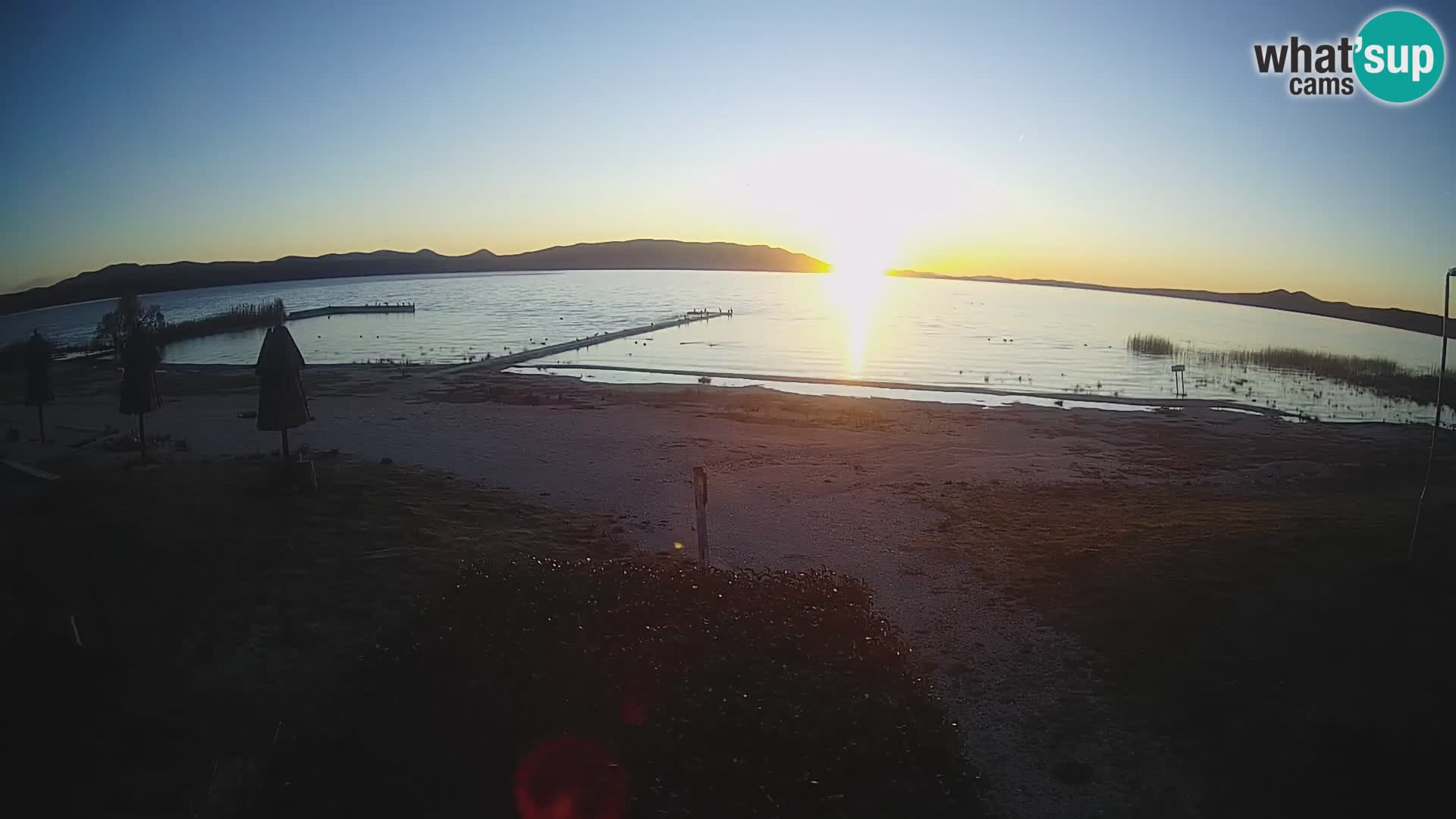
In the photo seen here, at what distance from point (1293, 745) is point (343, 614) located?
10329mm

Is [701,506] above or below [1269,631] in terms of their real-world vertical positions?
Answer: above

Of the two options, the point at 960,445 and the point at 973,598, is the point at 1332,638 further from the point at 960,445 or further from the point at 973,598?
the point at 960,445

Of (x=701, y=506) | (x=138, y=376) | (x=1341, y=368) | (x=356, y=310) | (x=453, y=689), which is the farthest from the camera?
(x=356, y=310)

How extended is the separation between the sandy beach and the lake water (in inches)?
463

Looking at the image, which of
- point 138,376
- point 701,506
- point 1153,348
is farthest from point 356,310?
point 701,506

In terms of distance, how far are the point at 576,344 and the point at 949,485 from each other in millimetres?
48055

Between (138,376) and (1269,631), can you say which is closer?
(1269,631)

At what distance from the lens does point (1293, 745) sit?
23.7 feet

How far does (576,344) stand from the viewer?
6288 cm

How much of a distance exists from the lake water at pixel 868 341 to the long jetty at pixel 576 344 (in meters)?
1.77

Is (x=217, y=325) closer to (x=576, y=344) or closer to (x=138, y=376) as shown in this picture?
(x=576, y=344)

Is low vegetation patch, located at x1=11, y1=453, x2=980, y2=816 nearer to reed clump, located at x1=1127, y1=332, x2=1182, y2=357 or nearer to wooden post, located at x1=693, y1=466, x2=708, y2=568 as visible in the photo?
wooden post, located at x1=693, y1=466, x2=708, y2=568

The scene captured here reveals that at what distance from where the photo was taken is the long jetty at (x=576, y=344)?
4800cm

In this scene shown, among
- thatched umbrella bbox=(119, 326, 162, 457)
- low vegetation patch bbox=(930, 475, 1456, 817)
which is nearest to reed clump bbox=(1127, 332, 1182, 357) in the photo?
low vegetation patch bbox=(930, 475, 1456, 817)
